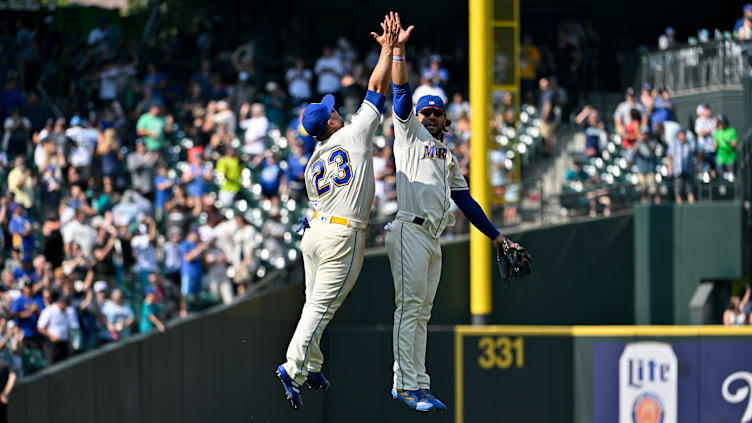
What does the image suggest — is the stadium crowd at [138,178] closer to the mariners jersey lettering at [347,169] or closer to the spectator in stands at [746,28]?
the spectator in stands at [746,28]

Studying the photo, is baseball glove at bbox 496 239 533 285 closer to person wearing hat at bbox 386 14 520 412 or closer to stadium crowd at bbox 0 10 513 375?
person wearing hat at bbox 386 14 520 412

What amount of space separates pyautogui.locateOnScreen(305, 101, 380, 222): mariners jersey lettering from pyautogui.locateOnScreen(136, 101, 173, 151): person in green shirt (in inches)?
408

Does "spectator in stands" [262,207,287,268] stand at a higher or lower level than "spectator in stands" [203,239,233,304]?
higher

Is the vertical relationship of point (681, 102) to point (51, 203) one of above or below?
above

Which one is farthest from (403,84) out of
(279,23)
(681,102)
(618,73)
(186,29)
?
(186,29)

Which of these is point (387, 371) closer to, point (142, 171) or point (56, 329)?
point (56, 329)

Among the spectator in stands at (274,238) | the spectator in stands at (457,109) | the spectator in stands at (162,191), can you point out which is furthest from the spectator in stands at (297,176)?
the spectator in stands at (457,109)

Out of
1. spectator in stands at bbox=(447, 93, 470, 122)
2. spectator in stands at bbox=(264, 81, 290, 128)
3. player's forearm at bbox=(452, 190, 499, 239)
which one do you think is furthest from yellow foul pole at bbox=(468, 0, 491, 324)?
player's forearm at bbox=(452, 190, 499, 239)

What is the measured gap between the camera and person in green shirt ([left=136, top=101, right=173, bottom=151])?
725 inches

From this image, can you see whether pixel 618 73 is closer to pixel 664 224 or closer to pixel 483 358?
pixel 664 224

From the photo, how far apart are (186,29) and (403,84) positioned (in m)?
19.6

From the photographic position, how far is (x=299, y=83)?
66.9ft

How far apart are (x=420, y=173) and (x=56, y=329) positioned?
7.45 meters

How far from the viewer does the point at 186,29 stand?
89.2ft
